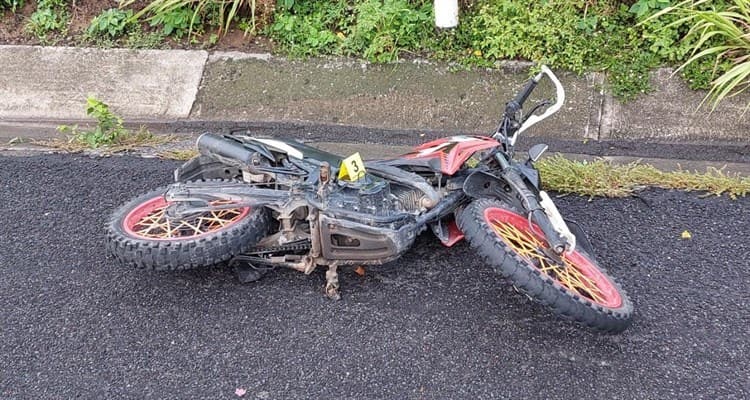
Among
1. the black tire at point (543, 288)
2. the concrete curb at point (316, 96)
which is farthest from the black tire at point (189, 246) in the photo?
the concrete curb at point (316, 96)

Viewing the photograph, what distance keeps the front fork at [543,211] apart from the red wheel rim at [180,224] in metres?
1.21

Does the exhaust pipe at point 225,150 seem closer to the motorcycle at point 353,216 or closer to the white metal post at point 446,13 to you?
the motorcycle at point 353,216

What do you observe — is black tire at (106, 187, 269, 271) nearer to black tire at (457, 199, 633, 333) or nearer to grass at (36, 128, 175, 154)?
black tire at (457, 199, 633, 333)

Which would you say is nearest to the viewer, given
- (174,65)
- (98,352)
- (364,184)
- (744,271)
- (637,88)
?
(98,352)

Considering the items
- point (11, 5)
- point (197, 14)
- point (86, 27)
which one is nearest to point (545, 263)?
point (197, 14)

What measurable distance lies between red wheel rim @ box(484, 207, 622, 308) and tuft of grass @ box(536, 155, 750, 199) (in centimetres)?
103

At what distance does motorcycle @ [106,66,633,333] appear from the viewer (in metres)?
2.95

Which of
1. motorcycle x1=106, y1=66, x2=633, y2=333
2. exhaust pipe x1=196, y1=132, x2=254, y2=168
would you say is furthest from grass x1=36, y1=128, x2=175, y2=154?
exhaust pipe x1=196, y1=132, x2=254, y2=168

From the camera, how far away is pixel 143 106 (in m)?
5.00

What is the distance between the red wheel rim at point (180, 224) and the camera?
309cm

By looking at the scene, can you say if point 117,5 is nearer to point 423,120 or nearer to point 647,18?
point 423,120

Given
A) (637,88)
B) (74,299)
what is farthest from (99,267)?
(637,88)

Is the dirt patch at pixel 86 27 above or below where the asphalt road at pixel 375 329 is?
above

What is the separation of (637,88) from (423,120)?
4.93 ft
